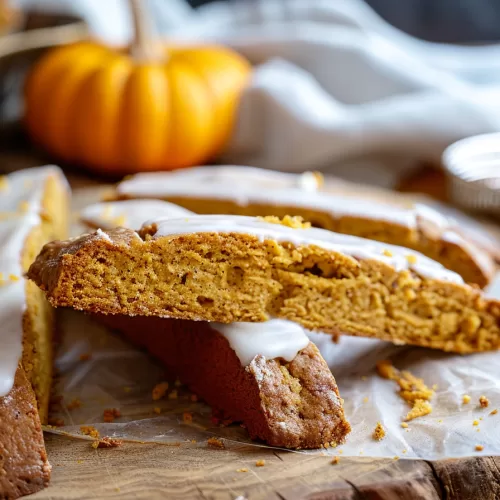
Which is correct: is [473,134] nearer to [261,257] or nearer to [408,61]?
[408,61]

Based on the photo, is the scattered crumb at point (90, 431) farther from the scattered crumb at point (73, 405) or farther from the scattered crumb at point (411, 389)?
the scattered crumb at point (411, 389)

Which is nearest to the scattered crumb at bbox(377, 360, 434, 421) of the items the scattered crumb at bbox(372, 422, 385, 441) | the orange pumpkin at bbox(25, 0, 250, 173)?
the scattered crumb at bbox(372, 422, 385, 441)

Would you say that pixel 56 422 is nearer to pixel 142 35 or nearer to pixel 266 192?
pixel 266 192

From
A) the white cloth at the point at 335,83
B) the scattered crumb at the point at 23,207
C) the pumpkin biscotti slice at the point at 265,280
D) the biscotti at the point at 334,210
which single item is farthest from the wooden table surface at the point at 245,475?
the white cloth at the point at 335,83

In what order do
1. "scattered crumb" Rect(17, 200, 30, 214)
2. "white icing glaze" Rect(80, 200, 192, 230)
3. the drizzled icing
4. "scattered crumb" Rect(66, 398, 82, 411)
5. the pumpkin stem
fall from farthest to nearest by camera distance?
the pumpkin stem, "scattered crumb" Rect(17, 200, 30, 214), the drizzled icing, "white icing glaze" Rect(80, 200, 192, 230), "scattered crumb" Rect(66, 398, 82, 411)

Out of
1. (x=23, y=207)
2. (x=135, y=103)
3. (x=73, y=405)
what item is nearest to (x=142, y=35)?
(x=135, y=103)

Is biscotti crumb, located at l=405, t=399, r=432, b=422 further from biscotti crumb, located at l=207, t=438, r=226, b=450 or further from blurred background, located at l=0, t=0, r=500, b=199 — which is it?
Result: blurred background, located at l=0, t=0, r=500, b=199
